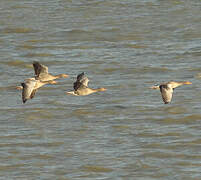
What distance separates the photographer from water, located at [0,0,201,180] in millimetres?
25234

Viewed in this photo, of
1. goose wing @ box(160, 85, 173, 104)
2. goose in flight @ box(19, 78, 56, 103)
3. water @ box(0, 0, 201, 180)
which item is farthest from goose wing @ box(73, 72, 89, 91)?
goose wing @ box(160, 85, 173, 104)

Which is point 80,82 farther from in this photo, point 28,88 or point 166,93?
point 166,93

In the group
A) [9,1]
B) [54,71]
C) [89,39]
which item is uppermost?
[9,1]

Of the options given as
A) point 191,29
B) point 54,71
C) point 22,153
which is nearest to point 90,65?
point 54,71

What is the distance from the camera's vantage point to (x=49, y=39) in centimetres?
3853

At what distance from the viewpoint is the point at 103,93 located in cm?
3131

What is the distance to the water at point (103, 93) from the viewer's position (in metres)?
25.2

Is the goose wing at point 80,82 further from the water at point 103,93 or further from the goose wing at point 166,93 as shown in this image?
the goose wing at point 166,93

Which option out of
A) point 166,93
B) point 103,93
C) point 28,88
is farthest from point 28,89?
point 103,93

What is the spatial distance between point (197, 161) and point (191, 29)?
14.6 m

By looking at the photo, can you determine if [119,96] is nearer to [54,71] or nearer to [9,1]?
[54,71]

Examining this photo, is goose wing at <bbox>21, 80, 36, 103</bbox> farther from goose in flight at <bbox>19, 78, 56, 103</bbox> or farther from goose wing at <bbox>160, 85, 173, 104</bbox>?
goose wing at <bbox>160, 85, 173, 104</bbox>

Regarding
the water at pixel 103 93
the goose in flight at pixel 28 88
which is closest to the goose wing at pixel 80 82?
the goose in flight at pixel 28 88

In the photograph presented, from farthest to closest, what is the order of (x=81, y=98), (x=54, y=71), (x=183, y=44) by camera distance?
(x=183, y=44) < (x=54, y=71) < (x=81, y=98)
